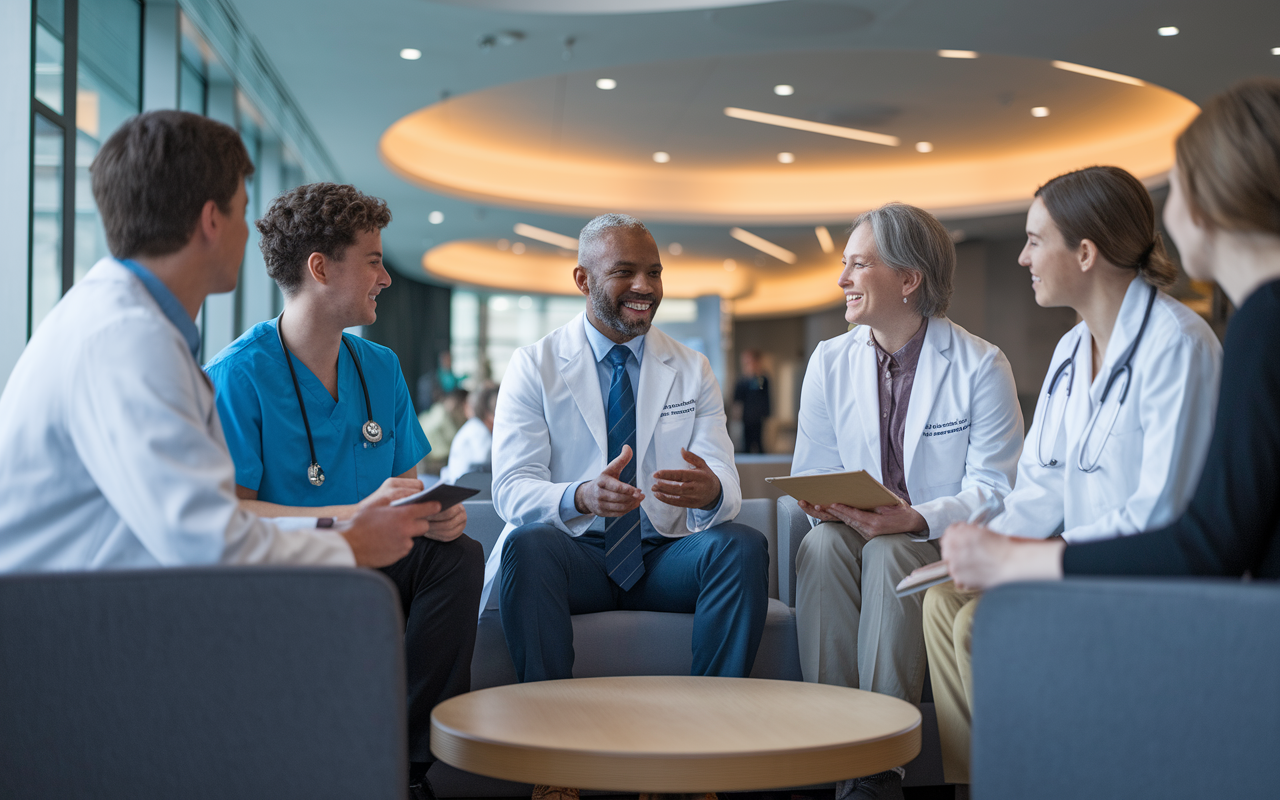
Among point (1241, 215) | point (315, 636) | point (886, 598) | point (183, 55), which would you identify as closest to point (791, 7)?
point (183, 55)

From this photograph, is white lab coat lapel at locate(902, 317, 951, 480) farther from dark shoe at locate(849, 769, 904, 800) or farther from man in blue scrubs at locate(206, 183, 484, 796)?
man in blue scrubs at locate(206, 183, 484, 796)

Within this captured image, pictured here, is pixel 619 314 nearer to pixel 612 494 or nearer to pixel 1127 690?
pixel 612 494

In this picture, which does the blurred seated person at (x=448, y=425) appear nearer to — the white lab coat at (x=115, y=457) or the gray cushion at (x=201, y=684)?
the white lab coat at (x=115, y=457)

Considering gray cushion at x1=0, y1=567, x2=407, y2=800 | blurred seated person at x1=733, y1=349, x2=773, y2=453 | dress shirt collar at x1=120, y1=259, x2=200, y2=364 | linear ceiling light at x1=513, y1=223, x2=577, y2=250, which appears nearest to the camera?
gray cushion at x1=0, y1=567, x2=407, y2=800

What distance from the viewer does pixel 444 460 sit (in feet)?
31.1

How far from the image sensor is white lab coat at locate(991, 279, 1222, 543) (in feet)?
5.77

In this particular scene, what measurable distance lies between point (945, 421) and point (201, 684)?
200 cm

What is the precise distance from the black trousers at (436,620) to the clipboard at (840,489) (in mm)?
757

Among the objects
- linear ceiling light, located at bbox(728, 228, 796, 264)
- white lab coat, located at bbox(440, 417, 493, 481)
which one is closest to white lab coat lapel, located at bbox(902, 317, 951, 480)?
white lab coat, located at bbox(440, 417, 493, 481)

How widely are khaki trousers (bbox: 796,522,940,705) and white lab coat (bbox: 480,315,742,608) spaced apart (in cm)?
31

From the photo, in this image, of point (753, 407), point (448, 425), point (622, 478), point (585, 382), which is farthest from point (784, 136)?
point (622, 478)

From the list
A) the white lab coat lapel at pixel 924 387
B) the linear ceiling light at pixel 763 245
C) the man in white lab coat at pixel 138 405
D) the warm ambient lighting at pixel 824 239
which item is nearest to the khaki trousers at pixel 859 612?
the white lab coat lapel at pixel 924 387

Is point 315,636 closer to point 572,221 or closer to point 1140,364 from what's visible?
point 1140,364

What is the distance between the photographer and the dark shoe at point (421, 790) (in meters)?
2.07
